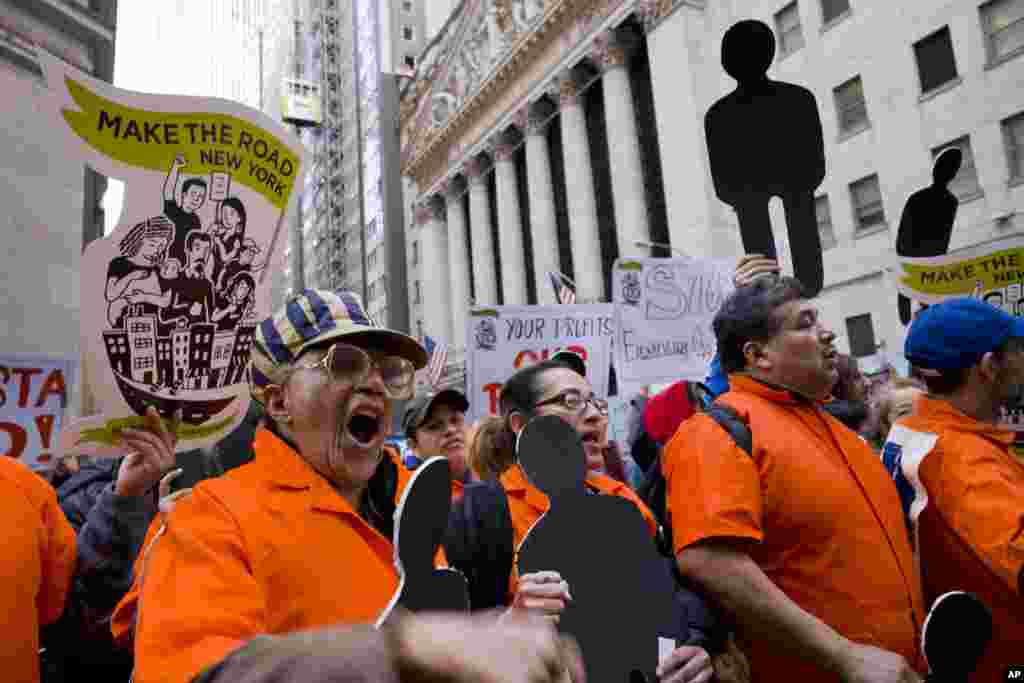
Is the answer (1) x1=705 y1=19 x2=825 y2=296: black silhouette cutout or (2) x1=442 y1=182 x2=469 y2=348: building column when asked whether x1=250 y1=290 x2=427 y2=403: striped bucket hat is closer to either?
(1) x1=705 y1=19 x2=825 y2=296: black silhouette cutout

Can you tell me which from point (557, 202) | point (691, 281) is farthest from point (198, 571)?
point (557, 202)

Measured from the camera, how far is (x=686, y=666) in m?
2.03

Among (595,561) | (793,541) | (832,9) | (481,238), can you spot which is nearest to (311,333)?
(595,561)

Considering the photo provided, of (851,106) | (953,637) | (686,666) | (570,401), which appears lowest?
(686,666)

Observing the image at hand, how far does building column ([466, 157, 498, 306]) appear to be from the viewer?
35.8m

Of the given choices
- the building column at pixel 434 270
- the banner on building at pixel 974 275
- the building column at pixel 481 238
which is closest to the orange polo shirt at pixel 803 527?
the banner on building at pixel 974 275

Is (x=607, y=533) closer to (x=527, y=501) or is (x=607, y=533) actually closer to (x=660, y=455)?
(x=527, y=501)

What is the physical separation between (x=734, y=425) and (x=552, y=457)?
0.63 m

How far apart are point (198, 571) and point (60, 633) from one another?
4.97 ft

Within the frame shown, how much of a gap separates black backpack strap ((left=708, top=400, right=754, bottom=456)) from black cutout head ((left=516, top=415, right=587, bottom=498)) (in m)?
0.52

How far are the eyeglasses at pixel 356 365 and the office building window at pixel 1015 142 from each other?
17.2 m

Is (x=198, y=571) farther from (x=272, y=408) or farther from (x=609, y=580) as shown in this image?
(x=609, y=580)

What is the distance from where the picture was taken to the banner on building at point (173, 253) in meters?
2.29

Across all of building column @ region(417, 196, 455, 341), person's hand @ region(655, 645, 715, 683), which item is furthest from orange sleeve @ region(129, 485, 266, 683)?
building column @ region(417, 196, 455, 341)
